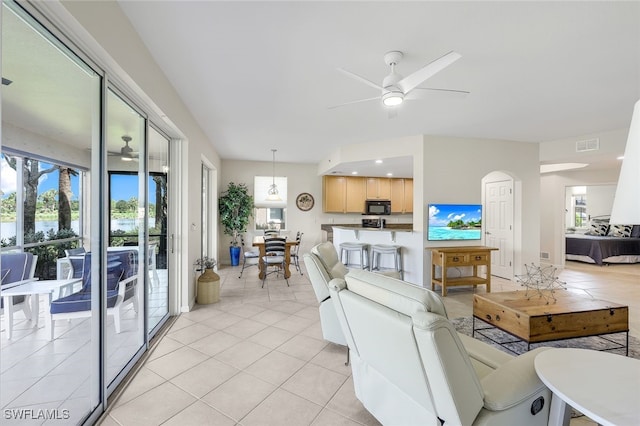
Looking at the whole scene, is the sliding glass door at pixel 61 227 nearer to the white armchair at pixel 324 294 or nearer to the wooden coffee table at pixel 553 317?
the white armchair at pixel 324 294

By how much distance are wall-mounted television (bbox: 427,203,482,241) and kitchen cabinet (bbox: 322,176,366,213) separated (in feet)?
10.4

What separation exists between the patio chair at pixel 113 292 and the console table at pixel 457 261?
163 inches

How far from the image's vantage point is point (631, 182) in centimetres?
86

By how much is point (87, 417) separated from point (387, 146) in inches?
202

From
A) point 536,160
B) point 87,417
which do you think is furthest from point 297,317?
point 536,160

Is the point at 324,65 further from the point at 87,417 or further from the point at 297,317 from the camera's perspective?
the point at 87,417

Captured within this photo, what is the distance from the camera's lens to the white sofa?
3.66ft

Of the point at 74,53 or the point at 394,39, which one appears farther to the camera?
the point at 394,39

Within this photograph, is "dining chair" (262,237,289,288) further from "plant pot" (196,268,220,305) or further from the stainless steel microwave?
the stainless steel microwave

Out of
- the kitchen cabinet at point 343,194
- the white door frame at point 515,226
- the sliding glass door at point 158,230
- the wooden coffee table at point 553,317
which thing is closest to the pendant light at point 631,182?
the wooden coffee table at point 553,317

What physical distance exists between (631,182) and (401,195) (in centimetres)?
741

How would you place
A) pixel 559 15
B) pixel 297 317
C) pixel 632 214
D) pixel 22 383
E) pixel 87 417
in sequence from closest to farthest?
pixel 632 214 → pixel 22 383 → pixel 87 417 → pixel 559 15 → pixel 297 317

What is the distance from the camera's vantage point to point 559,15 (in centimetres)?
187

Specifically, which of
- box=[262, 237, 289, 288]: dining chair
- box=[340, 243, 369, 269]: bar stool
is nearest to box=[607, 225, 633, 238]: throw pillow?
box=[340, 243, 369, 269]: bar stool
